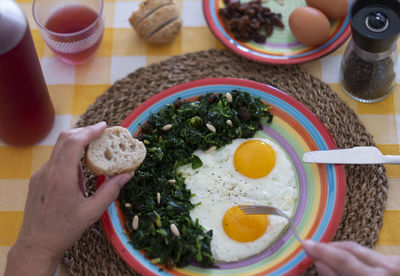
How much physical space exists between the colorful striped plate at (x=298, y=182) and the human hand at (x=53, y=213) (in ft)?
0.89

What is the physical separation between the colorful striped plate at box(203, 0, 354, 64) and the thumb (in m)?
1.10

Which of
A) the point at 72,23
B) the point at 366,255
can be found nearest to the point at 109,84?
the point at 72,23

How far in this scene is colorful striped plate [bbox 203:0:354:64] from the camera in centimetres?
284

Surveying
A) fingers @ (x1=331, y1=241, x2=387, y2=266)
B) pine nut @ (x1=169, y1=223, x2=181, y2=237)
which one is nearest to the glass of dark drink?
pine nut @ (x1=169, y1=223, x2=181, y2=237)

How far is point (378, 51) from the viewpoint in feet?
8.05

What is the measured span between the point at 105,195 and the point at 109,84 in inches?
37.5

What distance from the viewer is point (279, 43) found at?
2949mm

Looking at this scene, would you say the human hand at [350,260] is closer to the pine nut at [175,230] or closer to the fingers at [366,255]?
the fingers at [366,255]

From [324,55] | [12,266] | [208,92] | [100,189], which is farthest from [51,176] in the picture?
[324,55]

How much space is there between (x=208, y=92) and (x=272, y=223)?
2.70ft

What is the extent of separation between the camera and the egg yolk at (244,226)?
228cm

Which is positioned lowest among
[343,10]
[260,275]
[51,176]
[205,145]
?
[260,275]

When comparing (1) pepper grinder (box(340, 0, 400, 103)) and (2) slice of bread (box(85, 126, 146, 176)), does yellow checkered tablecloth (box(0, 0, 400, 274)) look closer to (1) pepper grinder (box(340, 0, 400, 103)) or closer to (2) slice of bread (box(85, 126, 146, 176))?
(1) pepper grinder (box(340, 0, 400, 103))

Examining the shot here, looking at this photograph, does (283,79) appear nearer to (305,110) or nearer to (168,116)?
(305,110)
